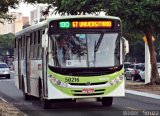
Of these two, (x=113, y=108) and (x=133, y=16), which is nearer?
(x=113, y=108)

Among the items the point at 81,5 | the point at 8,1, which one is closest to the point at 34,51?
the point at 8,1

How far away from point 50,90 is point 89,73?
141 cm

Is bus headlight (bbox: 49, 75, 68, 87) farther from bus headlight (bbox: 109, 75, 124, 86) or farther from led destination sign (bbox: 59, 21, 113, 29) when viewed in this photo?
led destination sign (bbox: 59, 21, 113, 29)

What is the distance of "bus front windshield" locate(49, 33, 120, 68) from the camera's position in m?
16.7

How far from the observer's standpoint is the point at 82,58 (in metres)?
16.7

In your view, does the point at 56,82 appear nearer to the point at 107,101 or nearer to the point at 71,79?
the point at 71,79

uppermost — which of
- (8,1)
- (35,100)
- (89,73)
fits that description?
(8,1)

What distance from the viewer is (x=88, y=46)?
16.8 metres

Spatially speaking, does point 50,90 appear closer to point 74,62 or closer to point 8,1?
point 74,62

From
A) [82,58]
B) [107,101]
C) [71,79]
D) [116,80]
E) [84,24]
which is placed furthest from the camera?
[107,101]

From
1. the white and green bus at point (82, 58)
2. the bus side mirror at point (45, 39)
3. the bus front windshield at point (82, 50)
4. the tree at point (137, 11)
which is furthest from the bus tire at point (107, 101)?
the tree at point (137, 11)

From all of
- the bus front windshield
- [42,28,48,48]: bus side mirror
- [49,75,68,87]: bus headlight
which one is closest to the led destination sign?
the bus front windshield

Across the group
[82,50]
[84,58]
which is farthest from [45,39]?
[84,58]

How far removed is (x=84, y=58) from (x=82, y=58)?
7cm
